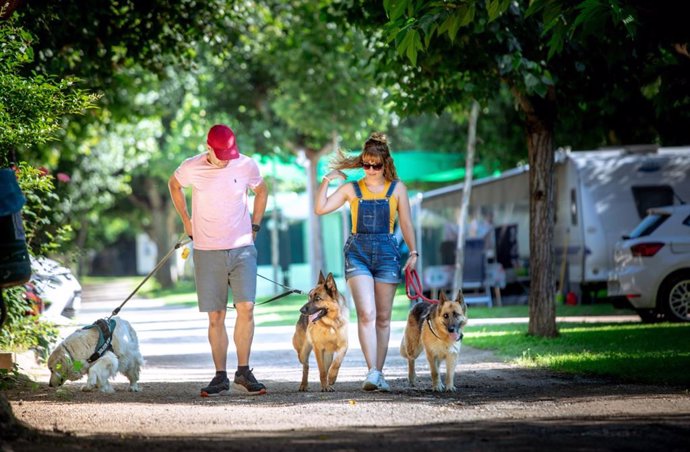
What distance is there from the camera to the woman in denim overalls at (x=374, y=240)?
10.1 meters

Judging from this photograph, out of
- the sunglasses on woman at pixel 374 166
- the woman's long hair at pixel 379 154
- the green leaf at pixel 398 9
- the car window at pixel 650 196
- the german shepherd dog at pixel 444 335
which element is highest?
the green leaf at pixel 398 9

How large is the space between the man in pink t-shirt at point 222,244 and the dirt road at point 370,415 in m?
0.50

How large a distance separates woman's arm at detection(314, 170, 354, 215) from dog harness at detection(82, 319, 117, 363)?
7.18 ft

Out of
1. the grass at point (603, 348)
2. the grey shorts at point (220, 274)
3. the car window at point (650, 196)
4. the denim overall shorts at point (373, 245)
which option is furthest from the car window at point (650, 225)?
the grey shorts at point (220, 274)

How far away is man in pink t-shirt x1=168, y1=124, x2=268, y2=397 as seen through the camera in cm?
988

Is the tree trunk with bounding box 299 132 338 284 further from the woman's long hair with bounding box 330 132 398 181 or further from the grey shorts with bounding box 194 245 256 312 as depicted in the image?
the grey shorts with bounding box 194 245 256 312

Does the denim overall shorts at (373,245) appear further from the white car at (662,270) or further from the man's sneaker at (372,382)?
the white car at (662,270)

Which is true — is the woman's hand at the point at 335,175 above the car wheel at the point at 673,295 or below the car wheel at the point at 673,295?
above

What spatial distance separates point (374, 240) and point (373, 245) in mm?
47

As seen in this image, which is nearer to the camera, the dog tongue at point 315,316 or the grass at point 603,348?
the dog tongue at point 315,316

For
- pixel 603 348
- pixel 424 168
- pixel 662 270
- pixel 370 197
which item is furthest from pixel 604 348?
pixel 424 168

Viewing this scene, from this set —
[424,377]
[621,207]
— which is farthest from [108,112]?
[424,377]

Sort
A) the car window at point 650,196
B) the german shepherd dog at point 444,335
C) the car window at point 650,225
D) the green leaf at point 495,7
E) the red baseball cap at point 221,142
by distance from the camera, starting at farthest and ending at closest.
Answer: the car window at point 650,196
the car window at point 650,225
the german shepherd dog at point 444,335
the red baseball cap at point 221,142
the green leaf at point 495,7

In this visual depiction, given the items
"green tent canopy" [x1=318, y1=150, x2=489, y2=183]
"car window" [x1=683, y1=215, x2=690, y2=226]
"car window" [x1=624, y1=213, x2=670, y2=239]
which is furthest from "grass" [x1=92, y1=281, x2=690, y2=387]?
"green tent canopy" [x1=318, y1=150, x2=489, y2=183]
